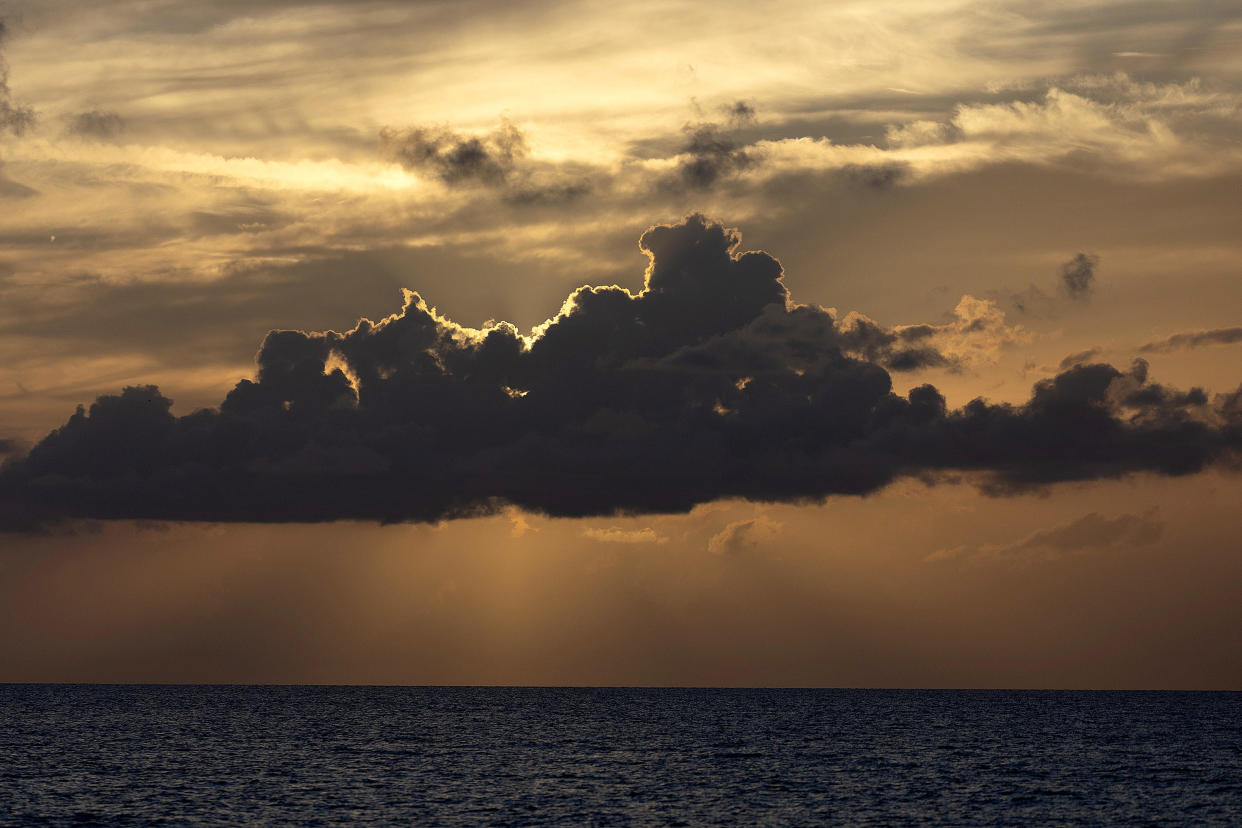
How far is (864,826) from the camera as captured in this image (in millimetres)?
97125

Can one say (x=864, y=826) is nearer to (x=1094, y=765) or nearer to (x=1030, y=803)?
(x=1030, y=803)

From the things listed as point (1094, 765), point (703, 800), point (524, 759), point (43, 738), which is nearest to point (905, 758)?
point (1094, 765)

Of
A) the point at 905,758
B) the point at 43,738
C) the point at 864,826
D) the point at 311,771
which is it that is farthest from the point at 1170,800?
the point at 43,738

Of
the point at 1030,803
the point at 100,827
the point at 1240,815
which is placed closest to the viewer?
the point at 100,827

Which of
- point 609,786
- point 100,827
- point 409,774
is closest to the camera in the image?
point 100,827

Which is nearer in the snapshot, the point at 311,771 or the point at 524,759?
the point at 311,771

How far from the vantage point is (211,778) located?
130m

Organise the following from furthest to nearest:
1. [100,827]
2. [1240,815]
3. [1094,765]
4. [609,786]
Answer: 1. [1094,765]
2. [609,786]
3. [1240,815]
4. [100,827]

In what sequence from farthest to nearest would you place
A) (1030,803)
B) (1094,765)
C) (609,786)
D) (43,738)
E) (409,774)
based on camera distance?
(43,738), (1094,765), (409,774), (609,786), (1030,803)

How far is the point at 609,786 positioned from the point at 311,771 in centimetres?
3482

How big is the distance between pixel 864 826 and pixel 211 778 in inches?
2633

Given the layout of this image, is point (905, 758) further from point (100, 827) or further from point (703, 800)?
point (100, 827)

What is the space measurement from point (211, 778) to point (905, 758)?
8245cm

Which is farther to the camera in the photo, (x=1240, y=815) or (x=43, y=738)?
(x=43, y=738)
